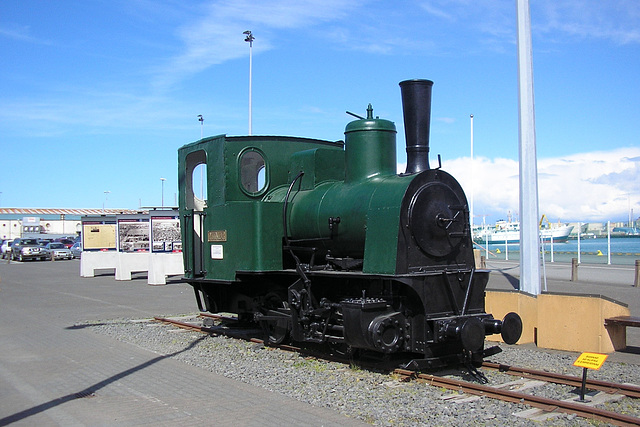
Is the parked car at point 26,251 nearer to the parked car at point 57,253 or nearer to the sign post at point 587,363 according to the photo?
the parked car at point 57,253

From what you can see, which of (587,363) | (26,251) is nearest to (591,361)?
(587,363)

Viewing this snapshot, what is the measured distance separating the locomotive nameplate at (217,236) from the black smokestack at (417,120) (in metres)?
3.37

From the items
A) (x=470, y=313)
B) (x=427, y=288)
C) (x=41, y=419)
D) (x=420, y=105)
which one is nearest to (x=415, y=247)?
(x=427, y=288)

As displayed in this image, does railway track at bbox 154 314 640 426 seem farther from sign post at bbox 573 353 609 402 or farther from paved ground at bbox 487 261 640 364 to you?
paved ground at bbox 487 261 640 364

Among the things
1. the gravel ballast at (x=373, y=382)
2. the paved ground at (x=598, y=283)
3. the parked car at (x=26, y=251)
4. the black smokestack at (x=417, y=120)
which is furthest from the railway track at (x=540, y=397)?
the parked car at (x=26, y=251)

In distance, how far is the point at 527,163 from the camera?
11562 mm

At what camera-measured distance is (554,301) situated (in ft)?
31.1

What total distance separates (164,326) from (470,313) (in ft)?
22.0

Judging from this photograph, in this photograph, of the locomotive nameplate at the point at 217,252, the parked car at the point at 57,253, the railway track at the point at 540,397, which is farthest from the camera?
the parked car at the point at 57,253

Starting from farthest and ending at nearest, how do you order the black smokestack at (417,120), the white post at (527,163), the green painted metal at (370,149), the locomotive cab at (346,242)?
1. the white post at (527,163)
2. the green painted metal at (370,149)
3. the black smokestack at (417,120)
4. the locomotive cab at (346,242)

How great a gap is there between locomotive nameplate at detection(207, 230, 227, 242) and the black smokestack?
3369 mm

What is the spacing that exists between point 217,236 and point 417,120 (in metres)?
3.97

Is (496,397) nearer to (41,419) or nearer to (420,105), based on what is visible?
(420,105)

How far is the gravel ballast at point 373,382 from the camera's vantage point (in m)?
5.77
